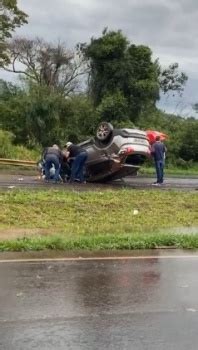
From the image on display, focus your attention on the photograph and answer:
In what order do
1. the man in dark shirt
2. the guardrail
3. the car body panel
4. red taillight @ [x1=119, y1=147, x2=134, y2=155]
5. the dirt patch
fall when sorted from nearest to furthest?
the dirt patch, red taillight @ [x1=119, y1=147, x2=134, y2=155], the car body panel, the man in dark shirt, the guardrail

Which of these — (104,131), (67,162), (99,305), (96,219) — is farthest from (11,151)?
(99,305)

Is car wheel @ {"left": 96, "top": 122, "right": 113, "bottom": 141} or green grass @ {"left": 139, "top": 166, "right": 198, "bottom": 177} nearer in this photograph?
car wheel @ {"left": 96, "top": 122, "right": 113, "bottom": 141}

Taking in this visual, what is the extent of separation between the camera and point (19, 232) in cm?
1288

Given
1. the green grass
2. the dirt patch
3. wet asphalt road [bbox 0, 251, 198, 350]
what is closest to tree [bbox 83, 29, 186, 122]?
the green grass

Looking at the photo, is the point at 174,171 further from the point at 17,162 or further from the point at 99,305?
the point at 99,305

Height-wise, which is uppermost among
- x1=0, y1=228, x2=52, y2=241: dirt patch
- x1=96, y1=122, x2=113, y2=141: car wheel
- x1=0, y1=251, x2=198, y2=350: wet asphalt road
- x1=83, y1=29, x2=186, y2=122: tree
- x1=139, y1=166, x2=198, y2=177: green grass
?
x1=83, y1=29, x2=186, y2=122: tree

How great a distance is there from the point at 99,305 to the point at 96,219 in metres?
7.54

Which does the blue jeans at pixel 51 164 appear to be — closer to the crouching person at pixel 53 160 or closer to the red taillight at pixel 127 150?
the crouching person at pixel 53 160

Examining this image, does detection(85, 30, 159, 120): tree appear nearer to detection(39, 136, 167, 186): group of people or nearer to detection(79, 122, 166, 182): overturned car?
detection(39, 136, 167, 186): group of people

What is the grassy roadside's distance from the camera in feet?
38.1

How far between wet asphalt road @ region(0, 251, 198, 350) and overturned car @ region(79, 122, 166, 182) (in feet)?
32.1

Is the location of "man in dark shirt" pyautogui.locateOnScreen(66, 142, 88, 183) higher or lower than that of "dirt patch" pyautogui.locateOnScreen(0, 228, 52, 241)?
higher

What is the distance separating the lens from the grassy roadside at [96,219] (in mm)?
11613

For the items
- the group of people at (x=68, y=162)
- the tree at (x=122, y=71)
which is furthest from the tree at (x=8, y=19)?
the group of people at (x=68, y=162)
